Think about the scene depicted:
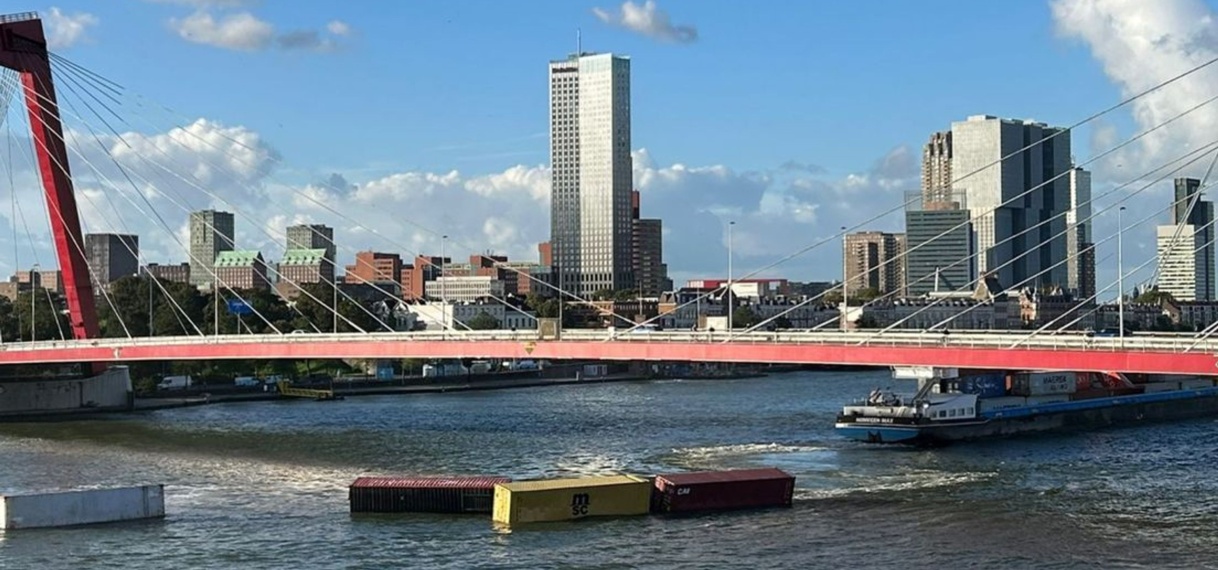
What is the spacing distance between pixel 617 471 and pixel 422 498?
30.3 feet

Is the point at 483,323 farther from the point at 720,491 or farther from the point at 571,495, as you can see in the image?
the point at 571,495

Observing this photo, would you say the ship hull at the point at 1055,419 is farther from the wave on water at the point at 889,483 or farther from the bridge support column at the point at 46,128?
the bridge support column at the point at 46,128

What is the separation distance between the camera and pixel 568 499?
39406mm

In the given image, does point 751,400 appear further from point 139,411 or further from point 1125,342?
point 1125,342

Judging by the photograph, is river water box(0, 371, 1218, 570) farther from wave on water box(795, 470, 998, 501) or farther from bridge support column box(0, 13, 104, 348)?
bridge support column box(0, 13, 104, 348)

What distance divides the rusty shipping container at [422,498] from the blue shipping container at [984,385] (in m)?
30.5

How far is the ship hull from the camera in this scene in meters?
59.7

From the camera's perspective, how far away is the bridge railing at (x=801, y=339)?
42656mm

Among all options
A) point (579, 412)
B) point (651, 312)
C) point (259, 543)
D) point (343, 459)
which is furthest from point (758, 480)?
point (651, 312)

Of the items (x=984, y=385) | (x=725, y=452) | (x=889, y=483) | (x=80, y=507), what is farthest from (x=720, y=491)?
(x=984, y=385)

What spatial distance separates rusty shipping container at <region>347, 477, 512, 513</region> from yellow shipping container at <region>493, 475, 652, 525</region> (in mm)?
891

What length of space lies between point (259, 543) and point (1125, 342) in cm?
2162

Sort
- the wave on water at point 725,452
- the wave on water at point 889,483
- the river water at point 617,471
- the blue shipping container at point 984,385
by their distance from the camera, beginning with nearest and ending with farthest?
the river water at point 617,471 < the wave on water at point 889,483 < the wave on water at point 725,452 < the blue shipping container at point 984,385

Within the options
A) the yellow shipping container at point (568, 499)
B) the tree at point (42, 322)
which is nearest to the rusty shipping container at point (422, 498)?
the yellow shipping container at point (568, 499)
